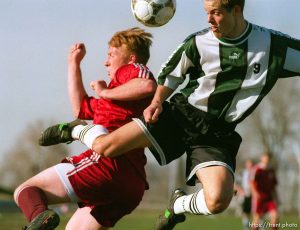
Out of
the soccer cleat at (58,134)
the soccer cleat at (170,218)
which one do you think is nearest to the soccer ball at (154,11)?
the soccer cleat at (58,134)

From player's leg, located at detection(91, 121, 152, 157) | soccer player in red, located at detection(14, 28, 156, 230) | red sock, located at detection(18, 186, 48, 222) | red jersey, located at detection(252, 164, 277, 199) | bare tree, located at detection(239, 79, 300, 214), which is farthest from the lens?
bare tree, located at detection(239, 79, 300, 214)

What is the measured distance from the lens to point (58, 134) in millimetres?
7742

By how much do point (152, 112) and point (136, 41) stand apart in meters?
0.97

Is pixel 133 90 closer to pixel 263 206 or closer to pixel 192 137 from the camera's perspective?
pixel 192 137

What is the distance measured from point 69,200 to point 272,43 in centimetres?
224

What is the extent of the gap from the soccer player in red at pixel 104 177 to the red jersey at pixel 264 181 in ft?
38.7

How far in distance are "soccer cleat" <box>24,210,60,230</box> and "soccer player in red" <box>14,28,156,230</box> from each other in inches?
5.3

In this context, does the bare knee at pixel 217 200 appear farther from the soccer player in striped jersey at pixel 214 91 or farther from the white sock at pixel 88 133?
the white sock at pixel 88 133

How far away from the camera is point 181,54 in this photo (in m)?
6.76

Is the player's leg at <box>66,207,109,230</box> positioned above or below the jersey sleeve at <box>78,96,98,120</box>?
below

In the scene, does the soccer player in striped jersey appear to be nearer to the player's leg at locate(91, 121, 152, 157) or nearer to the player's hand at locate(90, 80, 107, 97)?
the player's leg at locate(91, 121, 152, 157)

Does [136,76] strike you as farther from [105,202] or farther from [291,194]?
[291,194]

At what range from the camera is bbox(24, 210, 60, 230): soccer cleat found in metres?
6.24

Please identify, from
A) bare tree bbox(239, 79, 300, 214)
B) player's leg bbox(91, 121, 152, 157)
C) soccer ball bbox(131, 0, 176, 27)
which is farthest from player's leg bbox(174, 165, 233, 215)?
bare tree bbox(239, 79, 300, 214)
